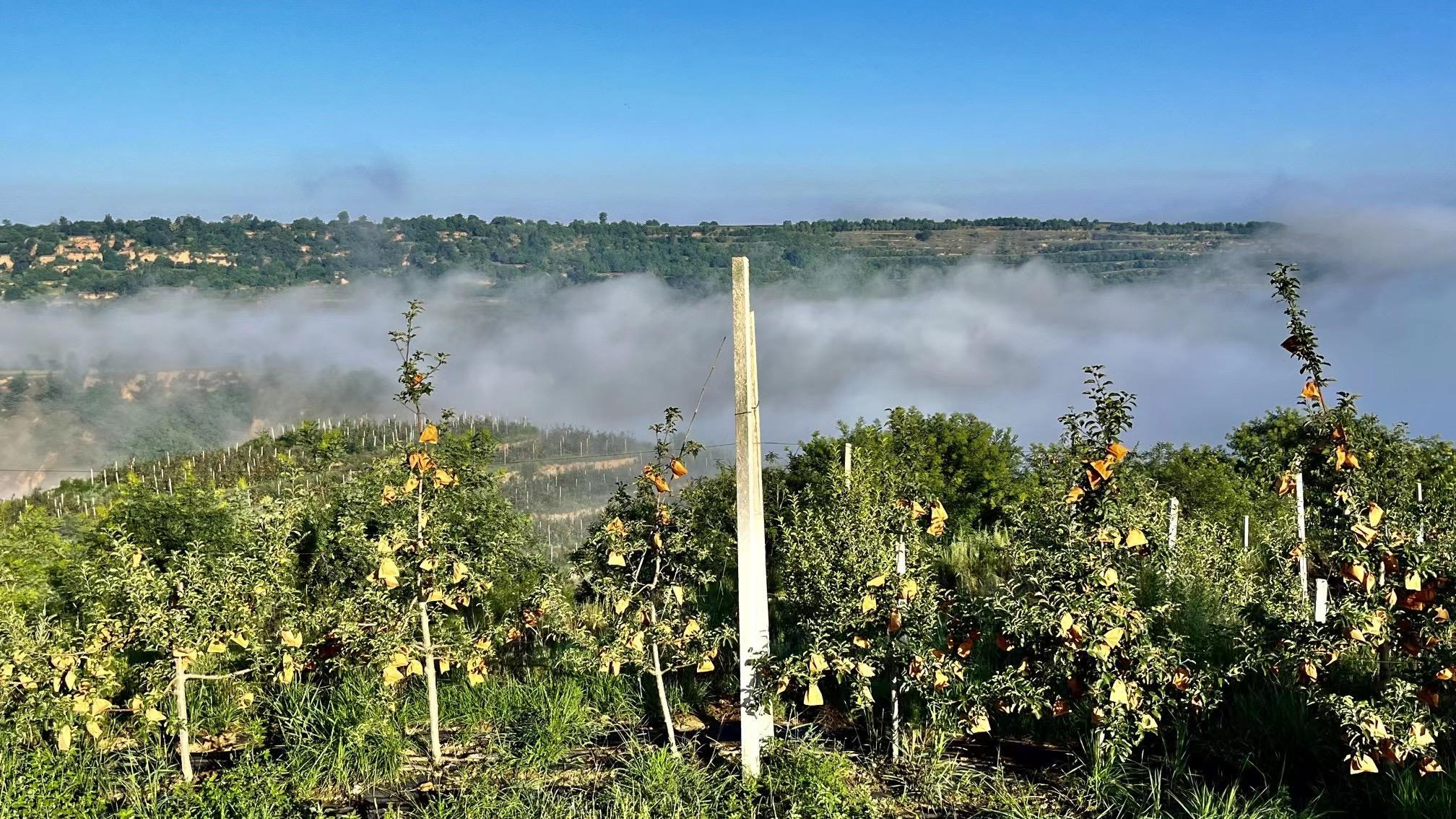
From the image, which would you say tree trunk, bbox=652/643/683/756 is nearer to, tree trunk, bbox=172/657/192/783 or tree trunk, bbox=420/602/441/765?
tree trunk, bbox=420/602/441/765

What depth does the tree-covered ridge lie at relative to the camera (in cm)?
9138

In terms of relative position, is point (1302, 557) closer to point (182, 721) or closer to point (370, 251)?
point (182, 721)

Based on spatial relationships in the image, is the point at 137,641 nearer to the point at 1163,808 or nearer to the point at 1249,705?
the point at 1163,808

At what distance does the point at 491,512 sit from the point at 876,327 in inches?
4491

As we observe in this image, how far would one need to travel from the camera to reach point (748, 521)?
700 centimetres

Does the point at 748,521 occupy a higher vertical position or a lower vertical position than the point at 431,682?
higher

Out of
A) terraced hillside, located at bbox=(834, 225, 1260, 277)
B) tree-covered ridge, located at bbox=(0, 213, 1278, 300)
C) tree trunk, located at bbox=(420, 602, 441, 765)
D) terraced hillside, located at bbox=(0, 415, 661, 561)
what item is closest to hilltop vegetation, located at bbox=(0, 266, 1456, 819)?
tree trunk, located at bbox=(420, 602, 441, 765)

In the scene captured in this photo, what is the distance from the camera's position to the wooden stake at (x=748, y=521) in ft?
22.7

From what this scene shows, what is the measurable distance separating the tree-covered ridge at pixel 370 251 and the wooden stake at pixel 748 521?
270 ft

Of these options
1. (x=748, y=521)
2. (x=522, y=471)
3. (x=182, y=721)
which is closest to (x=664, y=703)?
(x=748, y=521)

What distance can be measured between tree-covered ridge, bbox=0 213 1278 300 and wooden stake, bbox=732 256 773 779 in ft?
270

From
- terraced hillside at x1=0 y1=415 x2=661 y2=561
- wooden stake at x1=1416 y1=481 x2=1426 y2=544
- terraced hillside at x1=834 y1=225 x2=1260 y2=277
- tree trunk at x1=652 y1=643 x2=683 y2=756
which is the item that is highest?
terraced hillside at x1=834 y1=225 x2=1260 y2=277

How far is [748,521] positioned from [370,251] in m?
98.4

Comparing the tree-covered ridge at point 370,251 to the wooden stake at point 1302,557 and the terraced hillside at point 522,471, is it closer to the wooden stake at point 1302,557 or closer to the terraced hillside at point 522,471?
the terraced hillside at point 522,471
